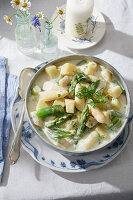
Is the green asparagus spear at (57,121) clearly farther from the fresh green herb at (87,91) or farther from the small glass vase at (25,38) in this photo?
the small glass vase at (25,38)

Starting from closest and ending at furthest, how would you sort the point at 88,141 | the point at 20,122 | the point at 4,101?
the point at 88,141 < the point at 20,122 < the point at 4,101

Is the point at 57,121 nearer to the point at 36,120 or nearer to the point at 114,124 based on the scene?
the point at 36,120

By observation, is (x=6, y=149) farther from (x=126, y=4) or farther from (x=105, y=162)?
(x=126, y=4)

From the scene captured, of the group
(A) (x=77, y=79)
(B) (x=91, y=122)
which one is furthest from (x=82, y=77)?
(B) (x=91, y=122)

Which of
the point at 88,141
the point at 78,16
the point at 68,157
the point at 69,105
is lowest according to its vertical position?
the point at 68,157

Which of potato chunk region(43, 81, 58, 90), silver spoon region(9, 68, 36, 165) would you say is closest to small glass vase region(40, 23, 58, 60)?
silver spoon region(9, 68, 36, 165)

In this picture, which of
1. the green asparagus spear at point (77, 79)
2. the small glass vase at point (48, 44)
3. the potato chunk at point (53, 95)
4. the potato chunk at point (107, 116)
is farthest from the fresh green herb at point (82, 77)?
the small glass vase at point (48, 44)

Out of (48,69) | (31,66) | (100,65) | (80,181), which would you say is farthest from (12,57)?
(80,181)
